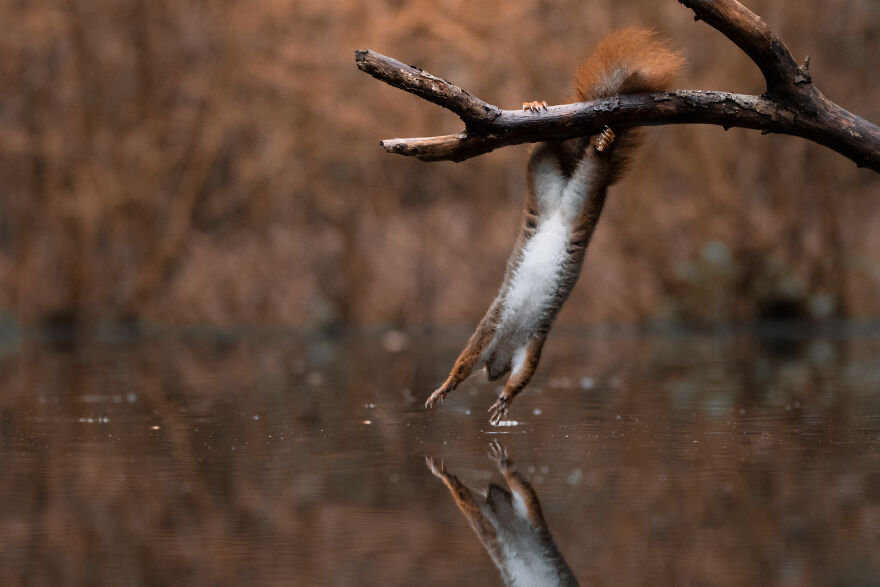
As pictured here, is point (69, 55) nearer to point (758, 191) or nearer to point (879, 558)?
point (758, 191)

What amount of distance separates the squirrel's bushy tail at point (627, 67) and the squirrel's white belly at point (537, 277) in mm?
519

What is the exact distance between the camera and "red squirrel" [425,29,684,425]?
5305mm

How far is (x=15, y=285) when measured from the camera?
14.1 metres

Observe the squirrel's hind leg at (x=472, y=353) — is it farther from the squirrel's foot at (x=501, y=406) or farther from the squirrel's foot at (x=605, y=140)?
the squirrel's foot at (x=605, y=140)

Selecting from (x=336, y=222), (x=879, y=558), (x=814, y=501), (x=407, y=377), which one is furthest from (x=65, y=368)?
(x=879, y=558)

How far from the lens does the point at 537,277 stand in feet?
18.4

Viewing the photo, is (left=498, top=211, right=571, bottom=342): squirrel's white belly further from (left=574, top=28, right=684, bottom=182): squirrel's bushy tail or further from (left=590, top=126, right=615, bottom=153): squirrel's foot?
(left=574, top=28, right=684, bottom=182): squirrel's bushy tail

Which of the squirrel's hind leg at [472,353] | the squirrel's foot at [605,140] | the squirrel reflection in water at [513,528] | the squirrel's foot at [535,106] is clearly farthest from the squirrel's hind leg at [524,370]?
the squirrel's foot at [535,106]

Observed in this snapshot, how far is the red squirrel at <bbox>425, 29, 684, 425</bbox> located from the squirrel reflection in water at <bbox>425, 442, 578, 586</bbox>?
0.73 meters

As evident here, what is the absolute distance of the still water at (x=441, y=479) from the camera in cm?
348

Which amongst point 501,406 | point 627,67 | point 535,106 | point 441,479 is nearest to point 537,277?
point 501,406

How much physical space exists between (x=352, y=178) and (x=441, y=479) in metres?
9.34

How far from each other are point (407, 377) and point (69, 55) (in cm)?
692

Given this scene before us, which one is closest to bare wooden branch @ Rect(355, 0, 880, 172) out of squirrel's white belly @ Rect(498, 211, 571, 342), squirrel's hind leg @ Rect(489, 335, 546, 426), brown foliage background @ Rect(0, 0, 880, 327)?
squirrel's white belly @ Rect(498, 211, 571, 342)
